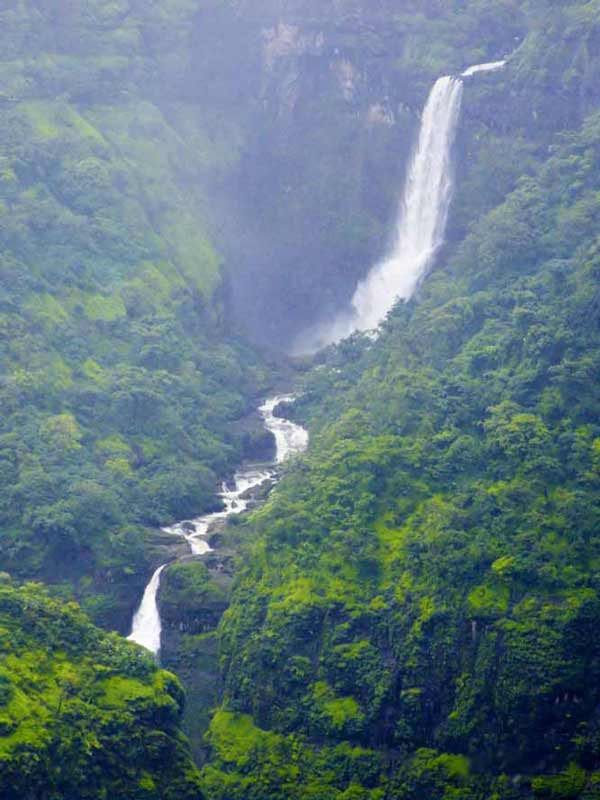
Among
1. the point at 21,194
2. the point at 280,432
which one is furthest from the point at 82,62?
the point at 280,432

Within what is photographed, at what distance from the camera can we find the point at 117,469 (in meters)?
58.2

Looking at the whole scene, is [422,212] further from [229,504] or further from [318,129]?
[229,504]

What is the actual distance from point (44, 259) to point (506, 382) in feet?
63.6

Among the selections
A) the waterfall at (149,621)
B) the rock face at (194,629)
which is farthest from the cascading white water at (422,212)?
the rock face at (194,629)

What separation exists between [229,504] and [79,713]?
1728cm

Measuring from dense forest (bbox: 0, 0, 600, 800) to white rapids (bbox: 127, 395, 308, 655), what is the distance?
581 millimetres

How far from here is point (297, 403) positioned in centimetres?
6719

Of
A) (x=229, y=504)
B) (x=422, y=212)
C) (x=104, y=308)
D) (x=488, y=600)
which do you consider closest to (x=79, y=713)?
(x=488, y=600)

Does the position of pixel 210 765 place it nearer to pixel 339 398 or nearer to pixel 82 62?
pixel 339 398

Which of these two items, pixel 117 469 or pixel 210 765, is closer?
pixel 210 765

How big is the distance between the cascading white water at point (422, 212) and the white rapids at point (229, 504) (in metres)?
6.86

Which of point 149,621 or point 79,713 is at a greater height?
point 149,621

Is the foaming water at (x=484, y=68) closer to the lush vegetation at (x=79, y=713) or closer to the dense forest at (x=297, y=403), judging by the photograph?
the dense forest at (x=297, y=403)

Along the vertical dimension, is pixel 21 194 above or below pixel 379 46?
below
